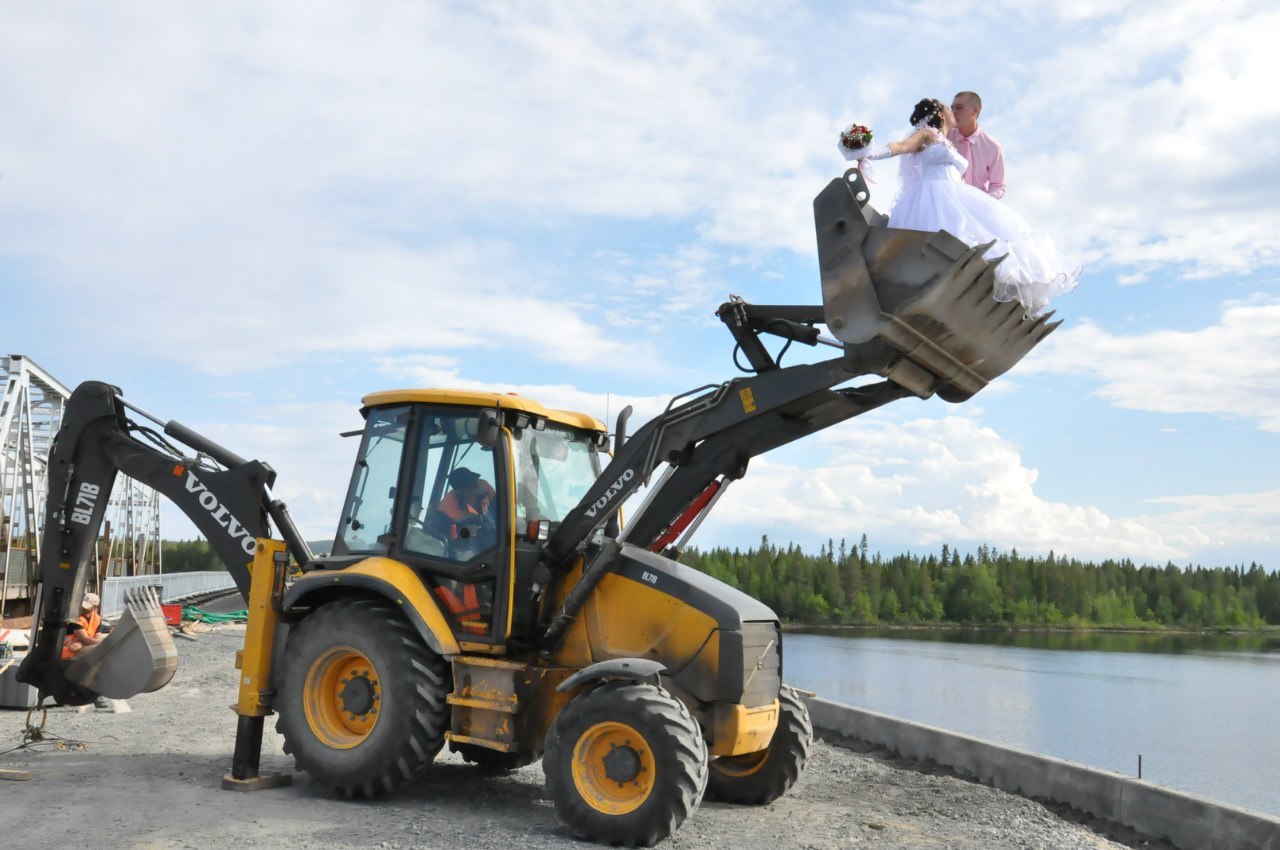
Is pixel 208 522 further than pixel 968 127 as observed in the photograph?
Yes

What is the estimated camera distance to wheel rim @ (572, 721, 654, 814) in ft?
20.2

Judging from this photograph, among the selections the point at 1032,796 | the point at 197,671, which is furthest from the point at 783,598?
the point at 1032,796

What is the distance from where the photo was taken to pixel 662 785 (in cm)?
598

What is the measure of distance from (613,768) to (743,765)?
149 centimetres

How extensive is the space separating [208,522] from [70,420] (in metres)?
1.41

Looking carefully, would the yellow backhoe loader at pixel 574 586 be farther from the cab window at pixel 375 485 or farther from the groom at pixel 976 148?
the groom at pixel 976 148

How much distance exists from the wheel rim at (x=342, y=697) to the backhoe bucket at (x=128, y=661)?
1676 millimetres

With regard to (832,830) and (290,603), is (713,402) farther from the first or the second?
(290,603)

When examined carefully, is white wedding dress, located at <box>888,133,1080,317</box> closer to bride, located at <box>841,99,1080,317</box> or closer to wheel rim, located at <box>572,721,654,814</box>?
bride, located at <box>841,99,1080,317</box>

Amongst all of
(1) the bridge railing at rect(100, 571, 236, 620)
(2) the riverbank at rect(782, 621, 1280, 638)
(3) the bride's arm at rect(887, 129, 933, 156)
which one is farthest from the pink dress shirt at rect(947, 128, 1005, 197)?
(2) the riverbank at rect(782, 621, 1280, 638)

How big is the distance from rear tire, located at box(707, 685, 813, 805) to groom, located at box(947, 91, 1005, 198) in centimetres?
339

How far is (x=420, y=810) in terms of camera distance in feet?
22.5

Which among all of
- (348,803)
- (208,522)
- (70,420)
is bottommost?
(348,803)

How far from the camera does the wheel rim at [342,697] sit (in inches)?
279
